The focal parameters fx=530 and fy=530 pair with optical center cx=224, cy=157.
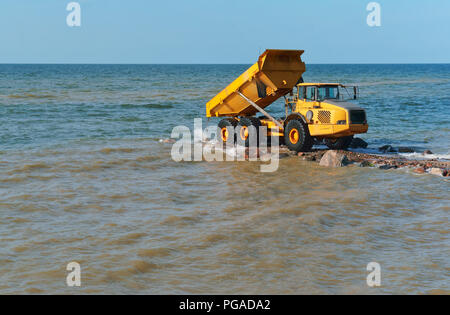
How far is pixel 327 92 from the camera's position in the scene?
53.3ft

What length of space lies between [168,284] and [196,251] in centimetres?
124

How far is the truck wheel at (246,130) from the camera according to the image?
18.0 metres

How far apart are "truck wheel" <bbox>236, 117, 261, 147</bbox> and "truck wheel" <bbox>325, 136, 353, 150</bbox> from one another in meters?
2.49

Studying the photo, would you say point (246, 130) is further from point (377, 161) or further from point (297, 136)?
point (377, 161)

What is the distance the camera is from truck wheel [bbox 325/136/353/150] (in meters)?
17.4

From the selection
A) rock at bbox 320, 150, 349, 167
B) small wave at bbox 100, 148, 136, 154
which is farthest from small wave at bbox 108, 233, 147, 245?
small wave at bbox 100, 148, 136, 154

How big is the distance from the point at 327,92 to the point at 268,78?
1984 mm

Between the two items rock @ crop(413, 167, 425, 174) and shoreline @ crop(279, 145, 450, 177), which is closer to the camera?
rock @ crop(413, 167, 425, 174)

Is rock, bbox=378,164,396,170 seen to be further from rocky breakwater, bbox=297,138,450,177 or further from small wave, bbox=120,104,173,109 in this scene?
small wave, bbox=120,104,173,109

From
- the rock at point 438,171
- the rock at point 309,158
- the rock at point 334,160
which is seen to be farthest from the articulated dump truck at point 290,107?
the rock at point 438,171

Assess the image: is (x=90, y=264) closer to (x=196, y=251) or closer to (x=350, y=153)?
(x=196, y=251)

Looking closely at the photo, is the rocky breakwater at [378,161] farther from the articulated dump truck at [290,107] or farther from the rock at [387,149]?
the rock at [387,149]

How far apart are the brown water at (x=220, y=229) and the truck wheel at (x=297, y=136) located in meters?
1.63
